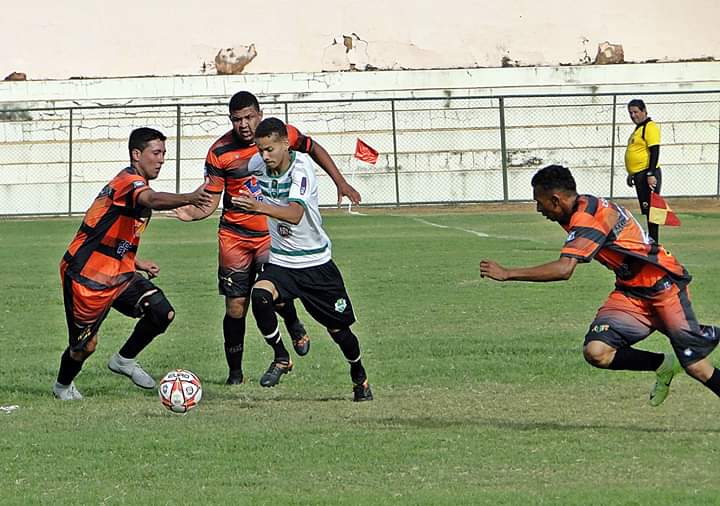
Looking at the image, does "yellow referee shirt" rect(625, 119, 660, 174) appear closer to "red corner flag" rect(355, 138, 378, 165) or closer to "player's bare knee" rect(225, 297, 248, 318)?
"player's bare knee" rect(225, 297, 248, 318)

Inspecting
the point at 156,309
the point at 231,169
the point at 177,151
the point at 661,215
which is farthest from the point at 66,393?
the point at 177,151

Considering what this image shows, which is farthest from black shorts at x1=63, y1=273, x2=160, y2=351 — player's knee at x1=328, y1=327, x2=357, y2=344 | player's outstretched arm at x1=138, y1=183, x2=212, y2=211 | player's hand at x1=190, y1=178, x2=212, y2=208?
player's knee at x1=328, y1=327, x2=357, y2=344

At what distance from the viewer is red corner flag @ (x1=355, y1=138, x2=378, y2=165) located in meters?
30.4

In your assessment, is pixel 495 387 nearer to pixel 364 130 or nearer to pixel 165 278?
pixel 165 278

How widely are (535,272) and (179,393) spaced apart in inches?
98.2

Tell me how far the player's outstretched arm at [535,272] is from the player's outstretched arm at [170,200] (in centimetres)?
207

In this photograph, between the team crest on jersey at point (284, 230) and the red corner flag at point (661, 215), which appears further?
the team crest on jersey at point (284, 230)

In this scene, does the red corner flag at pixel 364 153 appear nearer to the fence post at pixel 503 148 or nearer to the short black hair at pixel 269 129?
the fence post at pixel 503 148

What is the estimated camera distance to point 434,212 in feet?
98.0

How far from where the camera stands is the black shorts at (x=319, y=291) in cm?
849

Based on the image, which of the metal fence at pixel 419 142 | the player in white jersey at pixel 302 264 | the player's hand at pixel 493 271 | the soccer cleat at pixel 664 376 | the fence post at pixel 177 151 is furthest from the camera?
the metal fence at pixel 419 142

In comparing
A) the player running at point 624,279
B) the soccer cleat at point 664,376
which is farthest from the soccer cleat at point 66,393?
the soccer cleat at point 664,376

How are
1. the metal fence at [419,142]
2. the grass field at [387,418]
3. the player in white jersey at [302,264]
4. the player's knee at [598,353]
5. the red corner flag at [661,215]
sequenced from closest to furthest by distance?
1. the grass field at [387,418]
2. the player's knee at [598,353]
3. the red corner flag at [661,215]
4. the player in white jersey at [302,264]
5. the metal fence at [419,142]

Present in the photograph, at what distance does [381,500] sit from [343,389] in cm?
317
